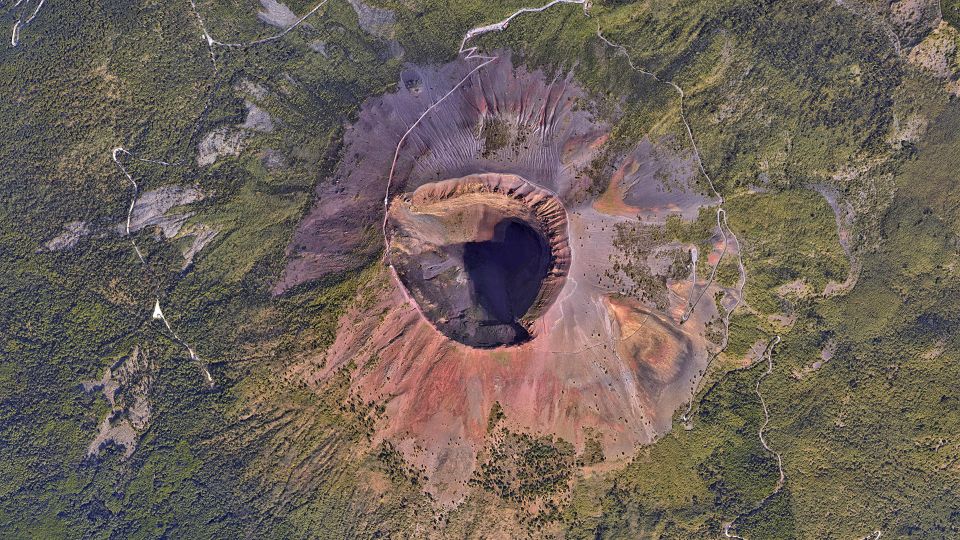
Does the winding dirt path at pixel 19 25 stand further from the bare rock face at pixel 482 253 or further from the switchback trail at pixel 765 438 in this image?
the switchback trail at pixel 765 438

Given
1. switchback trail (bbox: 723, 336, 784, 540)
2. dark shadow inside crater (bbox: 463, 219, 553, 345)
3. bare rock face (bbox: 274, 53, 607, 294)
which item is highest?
bare rock face (bbox: 274, 53, 607, 294)

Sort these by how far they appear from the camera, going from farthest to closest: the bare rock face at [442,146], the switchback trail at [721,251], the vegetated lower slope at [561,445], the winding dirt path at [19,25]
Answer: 1. the winding dirt path at [19,25]
2. the vegetated lower slope at [561,445]
3. the switchback trail at [721,251]
4. the bare rock face at [442,146]

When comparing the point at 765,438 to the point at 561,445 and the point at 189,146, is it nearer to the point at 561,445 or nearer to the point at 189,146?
the point at 561,445

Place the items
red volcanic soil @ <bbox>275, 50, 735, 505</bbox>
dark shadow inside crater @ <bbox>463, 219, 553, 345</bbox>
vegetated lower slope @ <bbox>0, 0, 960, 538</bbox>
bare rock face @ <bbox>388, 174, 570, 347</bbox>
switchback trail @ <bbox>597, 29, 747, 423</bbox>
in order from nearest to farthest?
Answer: red volcanic soil @ <bbox>275, 50, 735, 505</bbox>, bare rock face @ <bbox>388, 174, 570, 347</bbox>, dark shadow inside crater @ <bbox>463, 219, 553, 345</bbox>, switchback trail @ <bbox>597, 29, 747, 423</bbox>, vegetated lower slope @ <bbox>0, 0, 960, 538</bbox>

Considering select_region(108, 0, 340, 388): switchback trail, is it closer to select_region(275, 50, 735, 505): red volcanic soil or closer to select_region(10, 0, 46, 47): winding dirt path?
select_region(10, 0, 46, 47): winding dirt path

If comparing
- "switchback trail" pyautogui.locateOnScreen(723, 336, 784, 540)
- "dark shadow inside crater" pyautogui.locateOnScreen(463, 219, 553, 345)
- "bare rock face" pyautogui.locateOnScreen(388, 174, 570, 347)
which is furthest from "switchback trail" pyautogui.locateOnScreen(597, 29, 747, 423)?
"dark shadow inside crater" pyautogui.locateOnScreen(463, 219, 553, 345)

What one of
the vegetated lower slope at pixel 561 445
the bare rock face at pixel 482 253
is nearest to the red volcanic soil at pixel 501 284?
the bare rock face at pixel 482 253

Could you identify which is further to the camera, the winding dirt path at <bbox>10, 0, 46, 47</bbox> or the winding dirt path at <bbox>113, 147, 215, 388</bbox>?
the winding dirt path at <bbox>10, 0, 46, 47</bbox>
